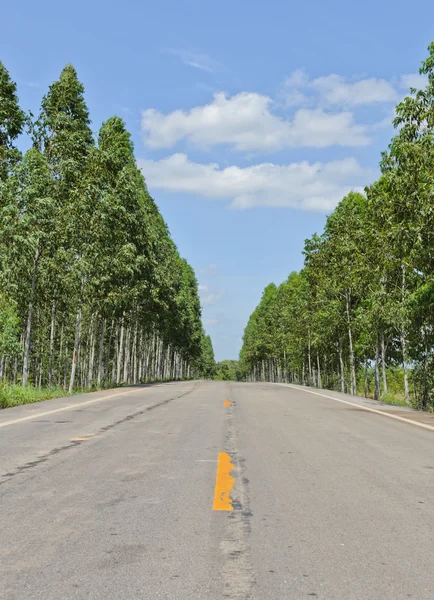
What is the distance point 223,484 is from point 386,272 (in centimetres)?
2128

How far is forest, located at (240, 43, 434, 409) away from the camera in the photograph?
1443cm

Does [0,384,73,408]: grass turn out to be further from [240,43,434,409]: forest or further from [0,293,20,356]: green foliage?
[240,43,434,409]: forest

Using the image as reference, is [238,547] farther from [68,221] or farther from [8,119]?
[8,119]

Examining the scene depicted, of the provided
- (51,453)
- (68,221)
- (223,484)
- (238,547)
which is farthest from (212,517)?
→ (68,221)

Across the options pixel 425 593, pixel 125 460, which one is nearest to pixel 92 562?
pixel 425 593

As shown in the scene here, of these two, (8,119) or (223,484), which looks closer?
(223,484)

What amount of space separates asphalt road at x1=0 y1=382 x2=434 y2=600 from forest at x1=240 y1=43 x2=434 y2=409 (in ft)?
30.0

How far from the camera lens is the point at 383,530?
139 inches

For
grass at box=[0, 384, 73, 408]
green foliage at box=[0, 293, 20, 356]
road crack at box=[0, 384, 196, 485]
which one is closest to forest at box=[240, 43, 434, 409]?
road crack at box=[0, 384, 196, 485]

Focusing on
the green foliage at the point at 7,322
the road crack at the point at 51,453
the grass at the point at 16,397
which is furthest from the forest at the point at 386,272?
the green foliage at the point at 7,322

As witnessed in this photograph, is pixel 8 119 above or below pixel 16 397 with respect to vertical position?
above

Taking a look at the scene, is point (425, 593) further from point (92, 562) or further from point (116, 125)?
point (116, 125)

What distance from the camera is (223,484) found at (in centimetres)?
468

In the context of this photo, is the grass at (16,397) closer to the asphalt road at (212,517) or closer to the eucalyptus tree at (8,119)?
the asphalt road at (212,517)
